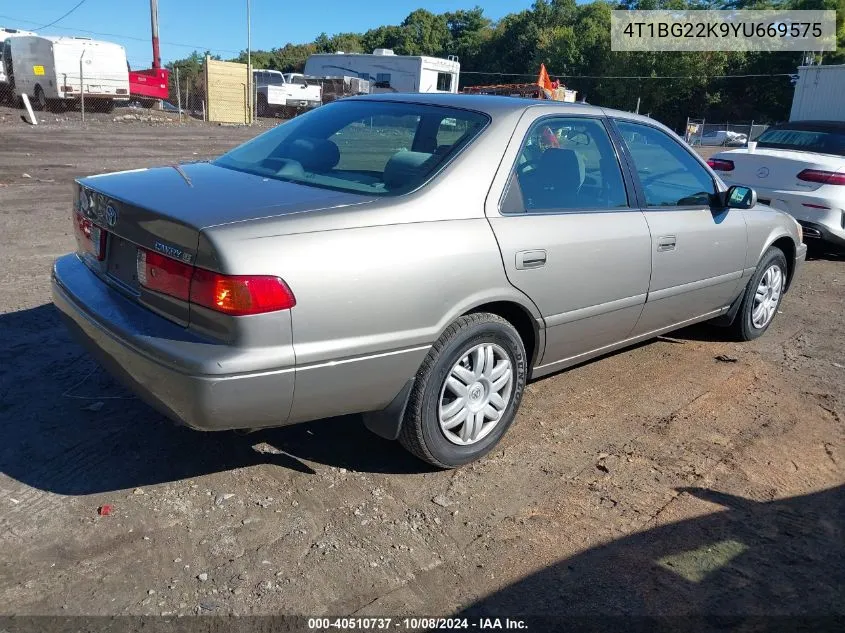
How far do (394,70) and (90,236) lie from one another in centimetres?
3640

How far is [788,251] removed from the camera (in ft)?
18.4

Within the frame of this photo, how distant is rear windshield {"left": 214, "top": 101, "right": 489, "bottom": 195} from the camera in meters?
3.24

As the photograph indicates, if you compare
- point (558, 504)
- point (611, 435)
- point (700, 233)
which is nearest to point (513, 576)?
point (558, 504)

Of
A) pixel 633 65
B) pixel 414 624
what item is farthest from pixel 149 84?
pixel 633 65

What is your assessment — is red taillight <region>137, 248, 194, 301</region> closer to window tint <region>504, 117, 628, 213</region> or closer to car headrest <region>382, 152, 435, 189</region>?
car headrest <region>382, 152, 435, 189</region>

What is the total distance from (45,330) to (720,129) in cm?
4153

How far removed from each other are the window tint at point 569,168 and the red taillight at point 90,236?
1.83 metres

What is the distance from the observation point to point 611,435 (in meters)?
3.80

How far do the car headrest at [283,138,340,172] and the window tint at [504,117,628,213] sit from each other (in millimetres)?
905

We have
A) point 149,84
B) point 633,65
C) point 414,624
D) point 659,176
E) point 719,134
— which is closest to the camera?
point 414,624

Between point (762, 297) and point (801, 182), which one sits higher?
point (801, 182)

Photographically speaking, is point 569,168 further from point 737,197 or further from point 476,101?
point 737,197

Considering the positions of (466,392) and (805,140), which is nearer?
(466,392)

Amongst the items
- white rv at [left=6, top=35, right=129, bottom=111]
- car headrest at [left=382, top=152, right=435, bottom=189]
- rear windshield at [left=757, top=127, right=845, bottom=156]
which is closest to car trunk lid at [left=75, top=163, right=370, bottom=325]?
car headrest at [left=382, top=152, right=435, bottom=189]
